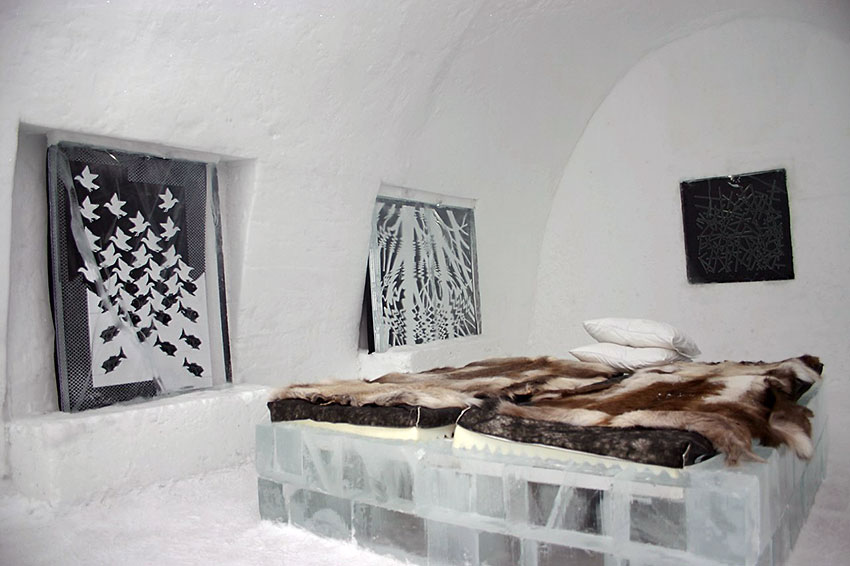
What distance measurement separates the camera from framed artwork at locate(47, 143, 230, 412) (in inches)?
118

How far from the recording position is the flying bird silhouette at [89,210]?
3061 millimetres

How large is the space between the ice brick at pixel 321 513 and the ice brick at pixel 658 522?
36.6 inches

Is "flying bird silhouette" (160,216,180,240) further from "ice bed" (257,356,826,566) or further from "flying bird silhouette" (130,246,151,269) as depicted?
"ice bed" (257,356,826,566)

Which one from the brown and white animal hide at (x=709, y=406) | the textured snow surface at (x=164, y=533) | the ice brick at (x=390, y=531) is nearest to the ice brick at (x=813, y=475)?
the brown and white animal hide at (x=709, y=406)

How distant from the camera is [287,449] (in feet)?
8.06

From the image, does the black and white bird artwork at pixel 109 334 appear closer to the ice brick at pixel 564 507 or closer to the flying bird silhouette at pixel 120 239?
the flying bird silhouette at pixel 120 239

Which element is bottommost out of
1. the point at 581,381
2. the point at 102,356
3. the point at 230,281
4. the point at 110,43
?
the point at 581,381

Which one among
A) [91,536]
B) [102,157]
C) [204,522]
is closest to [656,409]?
[204,522]

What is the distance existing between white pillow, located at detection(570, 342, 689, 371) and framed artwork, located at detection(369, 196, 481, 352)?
5.10 feet

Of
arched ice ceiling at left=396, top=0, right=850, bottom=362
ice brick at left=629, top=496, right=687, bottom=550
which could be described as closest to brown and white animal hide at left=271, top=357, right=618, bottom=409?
ice brick at left=629, top=496, right=687, bottom=550

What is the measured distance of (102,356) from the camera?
10.2 ft

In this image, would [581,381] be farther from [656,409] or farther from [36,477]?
[36,477]

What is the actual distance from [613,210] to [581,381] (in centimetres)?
320

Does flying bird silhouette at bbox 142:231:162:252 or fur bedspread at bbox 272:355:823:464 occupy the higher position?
flying bird silhouette at bbox 142:231:162:252
